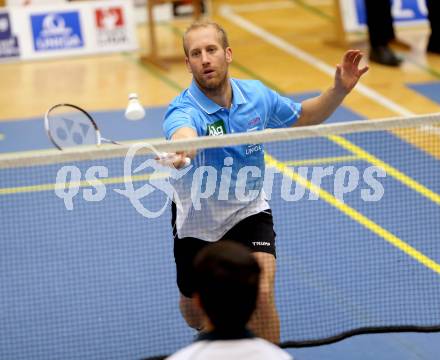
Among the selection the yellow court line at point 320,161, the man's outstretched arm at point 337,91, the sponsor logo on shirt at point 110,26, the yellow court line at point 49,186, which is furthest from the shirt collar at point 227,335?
the sponsor logo on shirt at point 110,26

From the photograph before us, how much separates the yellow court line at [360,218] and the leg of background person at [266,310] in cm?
232

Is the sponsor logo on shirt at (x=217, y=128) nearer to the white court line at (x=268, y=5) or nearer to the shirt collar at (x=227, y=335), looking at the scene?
the shirt collar at (x=227, y=335)

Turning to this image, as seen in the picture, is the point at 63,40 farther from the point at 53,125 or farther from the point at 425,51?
the point at 53,125

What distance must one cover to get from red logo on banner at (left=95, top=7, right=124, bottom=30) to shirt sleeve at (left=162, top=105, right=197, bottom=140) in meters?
8.78

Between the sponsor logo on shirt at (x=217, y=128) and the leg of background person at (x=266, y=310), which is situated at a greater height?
the sponsor logo on shirt at (x=217, y=128)

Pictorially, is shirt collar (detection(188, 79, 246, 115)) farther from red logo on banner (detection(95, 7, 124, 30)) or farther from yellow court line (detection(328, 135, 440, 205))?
red logo on banner (detection(95, 7, 124, 30))

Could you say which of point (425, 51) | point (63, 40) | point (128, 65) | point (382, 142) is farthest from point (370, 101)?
point (63, 40)

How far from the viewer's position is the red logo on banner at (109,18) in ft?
48.0

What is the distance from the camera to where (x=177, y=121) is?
5996 millimetres

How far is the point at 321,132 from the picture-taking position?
18.9 ft

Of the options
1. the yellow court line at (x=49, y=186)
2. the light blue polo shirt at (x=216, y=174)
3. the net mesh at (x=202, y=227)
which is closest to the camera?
the light blue polo shirt at (x=216, y=174)

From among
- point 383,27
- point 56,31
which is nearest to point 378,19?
point 383,27

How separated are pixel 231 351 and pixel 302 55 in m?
11.2

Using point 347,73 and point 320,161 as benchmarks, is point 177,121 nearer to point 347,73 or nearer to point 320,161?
point 347,73
